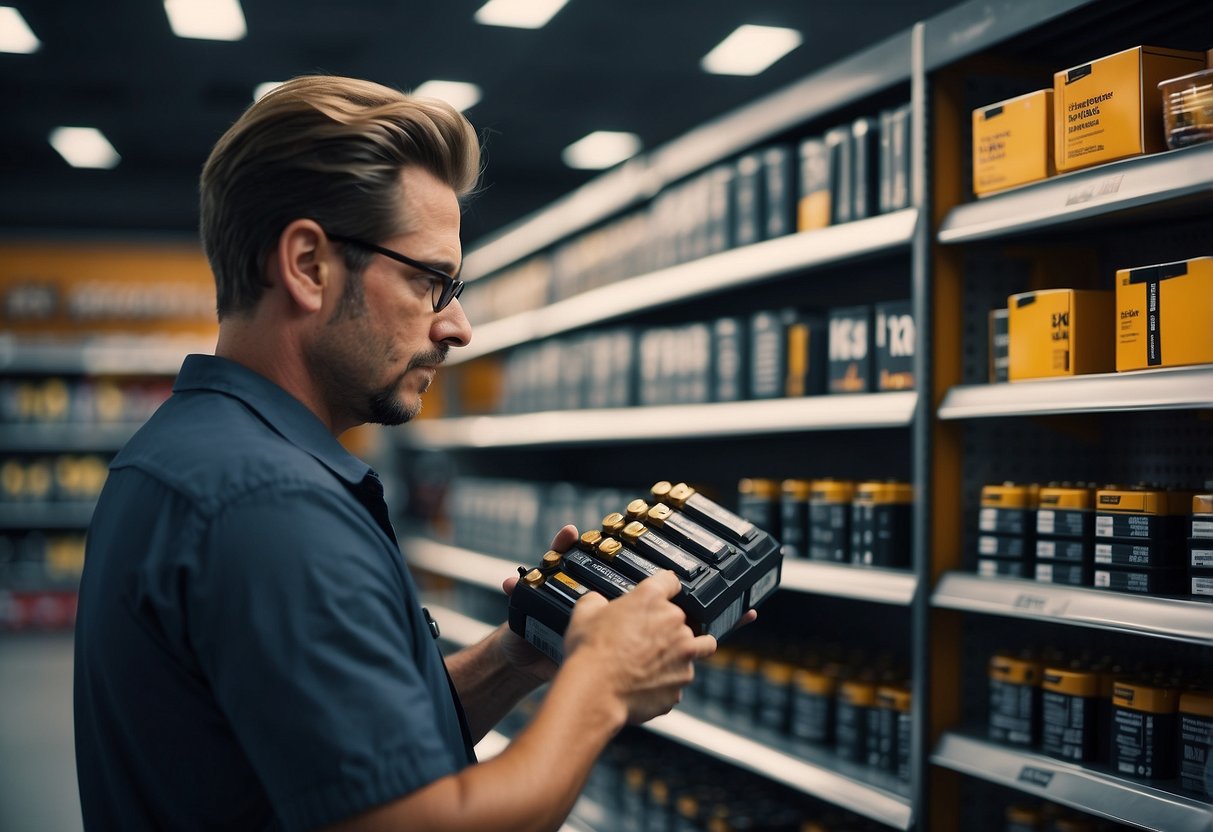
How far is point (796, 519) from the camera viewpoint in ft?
9.73

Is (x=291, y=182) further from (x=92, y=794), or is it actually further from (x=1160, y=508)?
(x=1160, y=508)

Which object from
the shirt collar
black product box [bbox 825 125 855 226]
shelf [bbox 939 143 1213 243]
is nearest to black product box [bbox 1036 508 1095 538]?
shelf [bbox 939 143 1213 243]

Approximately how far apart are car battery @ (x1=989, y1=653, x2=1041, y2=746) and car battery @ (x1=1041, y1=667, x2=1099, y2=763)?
1.5 inches

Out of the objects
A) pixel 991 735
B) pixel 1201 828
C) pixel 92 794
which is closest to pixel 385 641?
pixel 92 794

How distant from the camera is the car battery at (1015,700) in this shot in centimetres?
229

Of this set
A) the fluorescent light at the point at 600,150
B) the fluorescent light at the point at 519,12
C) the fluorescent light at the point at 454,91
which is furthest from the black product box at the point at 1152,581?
the fluorescent light at the point at 600,150

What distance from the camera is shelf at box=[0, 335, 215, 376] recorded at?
875cm

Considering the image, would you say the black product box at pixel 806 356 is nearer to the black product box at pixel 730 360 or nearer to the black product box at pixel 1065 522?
the black product box at pixel 730 360

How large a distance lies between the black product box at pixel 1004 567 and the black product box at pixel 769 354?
864mm

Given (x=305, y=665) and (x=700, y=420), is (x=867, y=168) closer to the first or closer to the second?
(x=700, y=420)

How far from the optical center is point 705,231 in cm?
341

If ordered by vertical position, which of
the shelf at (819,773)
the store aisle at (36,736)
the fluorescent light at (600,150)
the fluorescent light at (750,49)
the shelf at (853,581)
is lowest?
the store aisle at (36,736)

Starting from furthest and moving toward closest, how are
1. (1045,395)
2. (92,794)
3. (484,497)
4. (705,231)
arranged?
1. (484,497)
2. (705,231)
3. (1045,395)
4. (92,794)

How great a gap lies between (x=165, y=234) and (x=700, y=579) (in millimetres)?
9210
